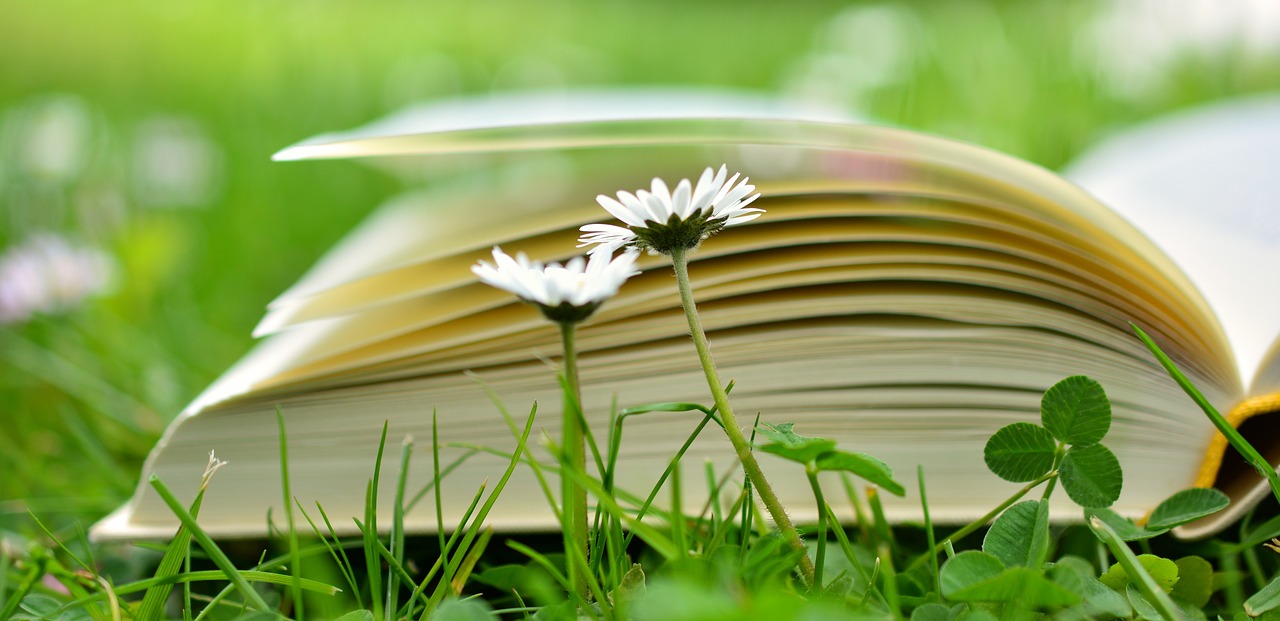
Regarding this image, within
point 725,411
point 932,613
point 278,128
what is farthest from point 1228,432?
point 278,128

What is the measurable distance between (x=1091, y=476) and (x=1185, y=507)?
91 mm

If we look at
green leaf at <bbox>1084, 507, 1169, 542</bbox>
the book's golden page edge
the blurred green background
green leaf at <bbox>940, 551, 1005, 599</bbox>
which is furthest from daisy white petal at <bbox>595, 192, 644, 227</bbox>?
the blurred green background

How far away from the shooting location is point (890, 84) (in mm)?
2635

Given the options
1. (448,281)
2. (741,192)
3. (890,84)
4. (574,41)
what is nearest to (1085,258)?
(741,192)

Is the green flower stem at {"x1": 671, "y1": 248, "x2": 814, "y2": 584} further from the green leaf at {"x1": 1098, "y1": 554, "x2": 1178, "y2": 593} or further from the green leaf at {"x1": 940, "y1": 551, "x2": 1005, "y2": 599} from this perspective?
the green leaf at {"x1": 1098, "y1": 554, "x2": 1178, "y2": 593}

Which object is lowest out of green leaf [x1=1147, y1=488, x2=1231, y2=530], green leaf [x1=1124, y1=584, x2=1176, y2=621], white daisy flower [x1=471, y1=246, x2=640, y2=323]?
green leaf [x1=1124, y1=584, x2=1176, y2=621]

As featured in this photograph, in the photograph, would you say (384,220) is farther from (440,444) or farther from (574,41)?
(574,41)

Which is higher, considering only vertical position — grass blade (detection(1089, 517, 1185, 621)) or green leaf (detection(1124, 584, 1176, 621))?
grass blade (detection(1089, 517, 1185, 621))

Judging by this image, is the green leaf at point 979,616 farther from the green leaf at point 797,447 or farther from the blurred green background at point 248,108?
the blurred green background at point 248,108

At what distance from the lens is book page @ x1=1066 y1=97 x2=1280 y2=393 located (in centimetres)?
85

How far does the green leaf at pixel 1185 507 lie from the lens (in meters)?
0.67

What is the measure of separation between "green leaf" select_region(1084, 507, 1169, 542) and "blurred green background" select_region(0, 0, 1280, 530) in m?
0.96

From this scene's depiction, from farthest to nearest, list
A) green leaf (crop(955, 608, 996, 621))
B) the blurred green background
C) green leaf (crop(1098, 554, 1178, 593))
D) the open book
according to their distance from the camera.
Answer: the blurred green background, the open book, green leaf (crop(1098, 554, 1178, 593)), green leaf (crop(955, 608, 996, 621))

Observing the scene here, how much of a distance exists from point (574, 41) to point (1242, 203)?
3.51 metres
